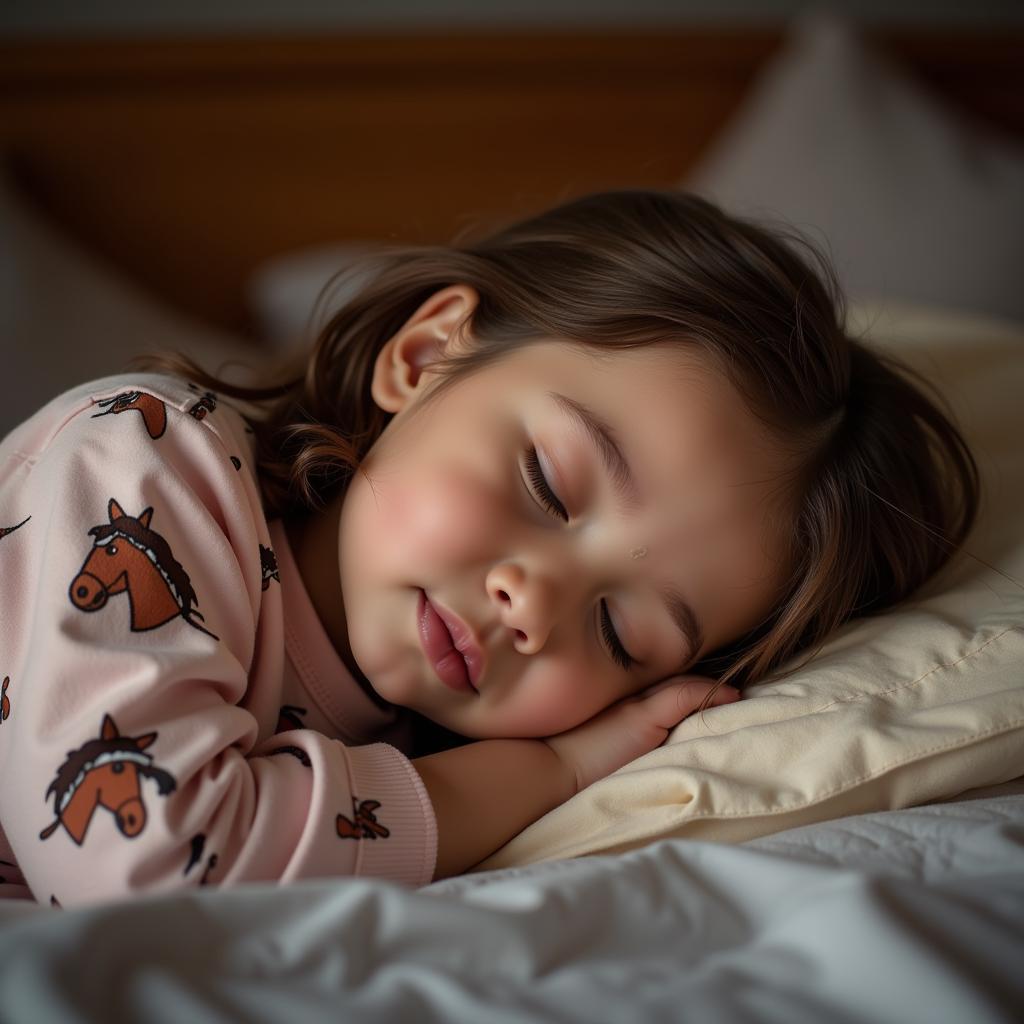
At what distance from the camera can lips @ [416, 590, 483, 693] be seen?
0.89m

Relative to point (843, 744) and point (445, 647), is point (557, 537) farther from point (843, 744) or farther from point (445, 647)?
point (843, 744)

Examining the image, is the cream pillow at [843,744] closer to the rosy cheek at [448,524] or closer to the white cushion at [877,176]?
the rosy cheek at [448,524]

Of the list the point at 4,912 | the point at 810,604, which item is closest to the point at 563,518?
the point at 810,604

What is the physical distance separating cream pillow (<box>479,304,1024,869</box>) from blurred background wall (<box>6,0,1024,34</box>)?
1605 mm

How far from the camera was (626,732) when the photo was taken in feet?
3.20

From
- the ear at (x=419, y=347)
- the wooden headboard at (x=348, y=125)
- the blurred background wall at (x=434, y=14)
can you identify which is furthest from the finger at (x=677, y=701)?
the blurred background wall at (x=434, y=14)

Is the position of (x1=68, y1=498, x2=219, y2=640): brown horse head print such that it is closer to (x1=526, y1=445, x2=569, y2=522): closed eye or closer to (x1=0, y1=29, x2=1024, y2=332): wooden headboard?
(x1=526, y1=445, x2=569, y2=522): closed eye

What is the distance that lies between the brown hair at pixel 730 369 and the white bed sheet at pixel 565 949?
0.37 meters

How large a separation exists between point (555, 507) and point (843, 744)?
1.01ft

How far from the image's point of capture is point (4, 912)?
67cm

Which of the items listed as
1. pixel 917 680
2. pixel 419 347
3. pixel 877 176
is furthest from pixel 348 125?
pixel 917 680

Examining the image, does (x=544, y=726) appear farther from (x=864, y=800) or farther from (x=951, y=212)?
(x=951, y=212)

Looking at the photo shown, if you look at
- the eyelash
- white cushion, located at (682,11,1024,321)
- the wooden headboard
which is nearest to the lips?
the eyelash

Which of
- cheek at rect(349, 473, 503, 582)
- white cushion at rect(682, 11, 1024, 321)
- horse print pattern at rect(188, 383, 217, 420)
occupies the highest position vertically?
white cushion at rect(682, 11, 1024, 321)
